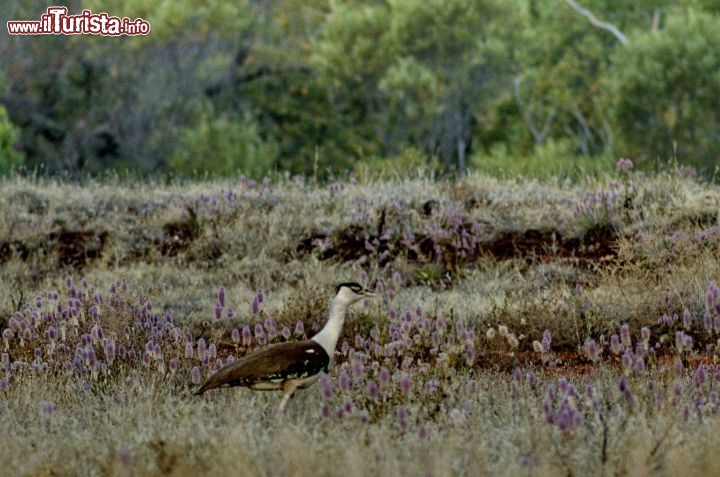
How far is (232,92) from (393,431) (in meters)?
35.5

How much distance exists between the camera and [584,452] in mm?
5027

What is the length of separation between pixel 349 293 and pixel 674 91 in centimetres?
3373

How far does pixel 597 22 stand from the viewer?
46594 mm

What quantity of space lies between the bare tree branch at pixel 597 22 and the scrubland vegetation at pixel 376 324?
107 feet

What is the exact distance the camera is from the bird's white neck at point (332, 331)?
6.05m

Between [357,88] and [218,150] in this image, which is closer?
[218,150]

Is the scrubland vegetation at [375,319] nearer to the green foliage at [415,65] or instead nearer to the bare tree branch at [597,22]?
the green foliage at [415,65]

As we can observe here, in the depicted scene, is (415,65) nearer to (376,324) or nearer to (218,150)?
(218,150)

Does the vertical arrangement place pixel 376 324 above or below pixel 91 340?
above

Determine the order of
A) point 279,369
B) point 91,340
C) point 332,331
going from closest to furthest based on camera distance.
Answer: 1. point 279,369
2. point 332,331
3. point 91,340

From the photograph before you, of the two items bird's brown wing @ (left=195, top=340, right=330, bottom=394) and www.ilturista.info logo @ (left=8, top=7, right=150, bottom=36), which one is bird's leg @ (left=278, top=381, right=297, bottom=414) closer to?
bird's brown wing @ (left=195, top=340, right=330, bottom=394)

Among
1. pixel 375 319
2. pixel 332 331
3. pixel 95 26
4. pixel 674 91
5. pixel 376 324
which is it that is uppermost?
pixel 95 26

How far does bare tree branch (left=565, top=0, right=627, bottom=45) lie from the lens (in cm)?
4556

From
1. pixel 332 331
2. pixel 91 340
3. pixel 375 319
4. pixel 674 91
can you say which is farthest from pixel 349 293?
pixel 674 91
